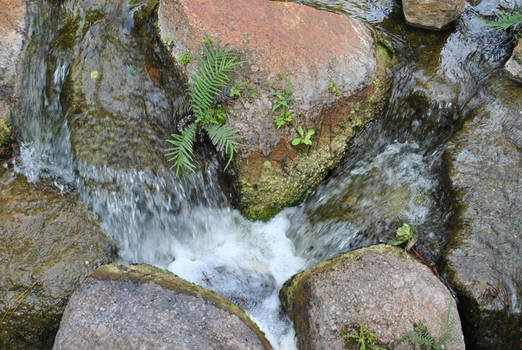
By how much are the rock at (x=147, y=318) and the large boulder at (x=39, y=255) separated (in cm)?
58

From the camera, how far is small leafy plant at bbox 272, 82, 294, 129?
4312 millimetres

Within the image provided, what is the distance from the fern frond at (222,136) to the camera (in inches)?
165

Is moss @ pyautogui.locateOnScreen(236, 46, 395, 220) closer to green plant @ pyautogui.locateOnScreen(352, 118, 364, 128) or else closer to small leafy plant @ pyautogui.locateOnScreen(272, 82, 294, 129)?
green plant @ pyautogui.locateOnScreen(352, 118, 364, 128)

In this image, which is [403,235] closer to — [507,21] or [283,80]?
[283,80]

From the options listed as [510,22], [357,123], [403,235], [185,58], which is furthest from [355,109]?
[510,22]

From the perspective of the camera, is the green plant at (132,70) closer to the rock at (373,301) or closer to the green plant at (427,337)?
the rock at (373,301)

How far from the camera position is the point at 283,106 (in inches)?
171

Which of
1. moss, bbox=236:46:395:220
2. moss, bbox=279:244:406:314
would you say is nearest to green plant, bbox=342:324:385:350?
moss, bbox=279:244:406:314

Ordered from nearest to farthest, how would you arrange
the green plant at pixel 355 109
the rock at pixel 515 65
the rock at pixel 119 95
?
the rock at pixel 119 95 → the green plant at pixel 355 109 → the rock at pixel 515 65

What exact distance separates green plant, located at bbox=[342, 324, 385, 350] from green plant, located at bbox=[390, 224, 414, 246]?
0.89 meters

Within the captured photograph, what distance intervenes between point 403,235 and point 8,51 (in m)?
4.14

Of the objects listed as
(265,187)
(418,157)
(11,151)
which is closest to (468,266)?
(418,157)

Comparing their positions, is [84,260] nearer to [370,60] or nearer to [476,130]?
[370,60]

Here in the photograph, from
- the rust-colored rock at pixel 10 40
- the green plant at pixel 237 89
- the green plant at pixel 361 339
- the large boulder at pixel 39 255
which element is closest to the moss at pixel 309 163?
the green plant at pixel 237 89
